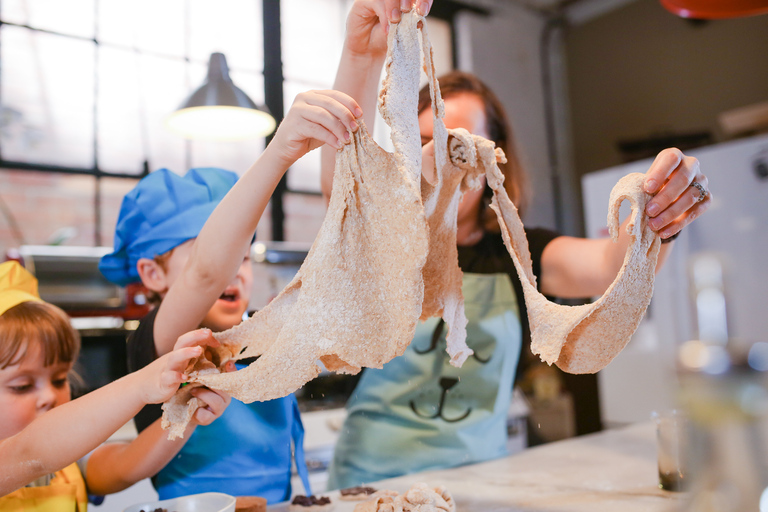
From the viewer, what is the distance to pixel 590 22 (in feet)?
13.0

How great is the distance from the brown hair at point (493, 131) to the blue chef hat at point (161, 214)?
0.56 metres

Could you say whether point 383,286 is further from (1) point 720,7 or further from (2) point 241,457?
(1) point 720,7

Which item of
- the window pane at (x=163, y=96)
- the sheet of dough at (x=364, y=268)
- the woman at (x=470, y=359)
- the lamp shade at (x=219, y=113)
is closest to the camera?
the sheet of dough at (x=364, y=268)

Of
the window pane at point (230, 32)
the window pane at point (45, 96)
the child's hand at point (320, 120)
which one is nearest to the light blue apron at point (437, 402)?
the child's hand at point (320, 120)

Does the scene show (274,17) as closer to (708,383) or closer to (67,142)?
(67,142)

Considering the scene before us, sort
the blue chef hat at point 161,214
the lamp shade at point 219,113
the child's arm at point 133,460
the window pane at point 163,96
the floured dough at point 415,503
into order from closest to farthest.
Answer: the floured dough at point 415,503 < the child's arm at point 133,460 < the blue chef hat at point 161,214 < the lamp shade at point 219,113 < the window pane at point 163,96

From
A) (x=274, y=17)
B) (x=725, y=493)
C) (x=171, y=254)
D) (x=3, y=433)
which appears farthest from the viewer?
(x=274, y=17)

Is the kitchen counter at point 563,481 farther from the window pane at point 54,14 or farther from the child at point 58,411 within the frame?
the window pane at point 54,14

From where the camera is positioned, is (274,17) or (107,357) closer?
(107,357)

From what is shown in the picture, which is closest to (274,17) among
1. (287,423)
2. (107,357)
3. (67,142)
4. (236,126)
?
(236,126)

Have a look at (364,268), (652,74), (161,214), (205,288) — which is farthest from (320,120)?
(652,74)

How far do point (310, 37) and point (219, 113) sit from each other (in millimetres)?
1342

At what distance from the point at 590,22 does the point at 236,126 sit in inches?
129

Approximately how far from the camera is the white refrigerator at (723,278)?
2439 millimetres
